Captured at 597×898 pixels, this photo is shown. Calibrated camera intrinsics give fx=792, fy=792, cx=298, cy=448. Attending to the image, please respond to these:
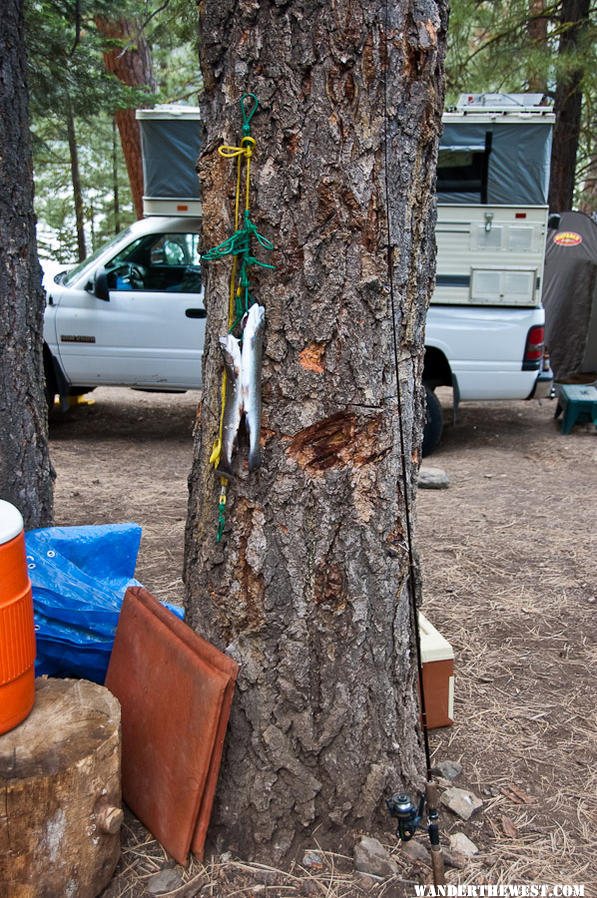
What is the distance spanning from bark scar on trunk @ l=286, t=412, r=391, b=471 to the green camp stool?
673 centimetres

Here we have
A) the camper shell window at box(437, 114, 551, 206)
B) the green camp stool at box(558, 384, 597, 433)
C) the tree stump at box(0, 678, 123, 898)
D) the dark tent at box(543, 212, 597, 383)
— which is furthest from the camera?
the dark tent at box(543, 212, 597, 383)

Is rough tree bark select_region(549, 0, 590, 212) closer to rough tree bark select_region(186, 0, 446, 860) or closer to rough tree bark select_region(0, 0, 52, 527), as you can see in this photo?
rough tree bark select_region(0, 0, 52, 527)

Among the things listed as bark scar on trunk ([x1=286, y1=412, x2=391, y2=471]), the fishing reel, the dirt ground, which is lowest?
the dirt ground

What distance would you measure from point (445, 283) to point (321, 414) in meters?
5.73

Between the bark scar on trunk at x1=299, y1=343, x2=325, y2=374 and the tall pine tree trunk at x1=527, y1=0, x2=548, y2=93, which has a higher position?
the tall pine tree trunk at x1=527, y1=0, x2=548, y2=93

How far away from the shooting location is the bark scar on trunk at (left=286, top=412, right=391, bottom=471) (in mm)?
2121

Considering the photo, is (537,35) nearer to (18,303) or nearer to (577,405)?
(577,405)

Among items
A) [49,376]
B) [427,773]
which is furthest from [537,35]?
[427,773]

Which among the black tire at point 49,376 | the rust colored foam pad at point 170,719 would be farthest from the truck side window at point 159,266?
the rust colored foam pad at point 170,719

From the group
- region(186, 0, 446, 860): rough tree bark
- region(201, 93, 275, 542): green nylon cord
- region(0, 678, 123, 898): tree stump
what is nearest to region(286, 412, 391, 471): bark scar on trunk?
region(186, 0, 446, 860): rough tree bark

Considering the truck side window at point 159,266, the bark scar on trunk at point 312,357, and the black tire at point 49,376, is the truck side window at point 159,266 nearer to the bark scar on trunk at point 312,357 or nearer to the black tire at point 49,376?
the black tire at point 49,376

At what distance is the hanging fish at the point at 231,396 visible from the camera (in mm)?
2059

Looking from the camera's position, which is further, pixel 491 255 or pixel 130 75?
pixel 130 75

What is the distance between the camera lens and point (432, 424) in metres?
7.51
